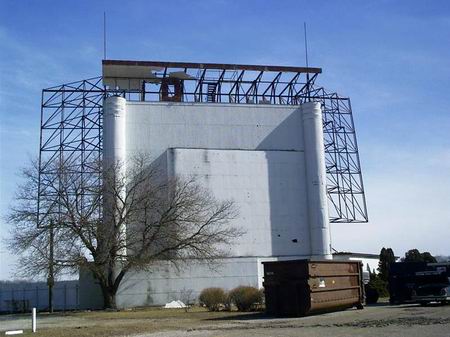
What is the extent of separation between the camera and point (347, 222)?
5603 cm

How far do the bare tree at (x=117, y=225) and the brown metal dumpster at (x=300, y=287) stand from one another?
48.6 feet

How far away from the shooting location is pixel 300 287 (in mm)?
25938

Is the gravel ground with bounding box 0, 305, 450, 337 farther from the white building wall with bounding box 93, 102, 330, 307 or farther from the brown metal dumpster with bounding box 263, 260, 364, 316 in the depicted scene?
the white building wall with bounding box 93, 102, 330, 307

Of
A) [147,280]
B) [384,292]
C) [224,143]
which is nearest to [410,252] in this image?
[384,292]

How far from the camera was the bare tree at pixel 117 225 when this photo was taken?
125 feet

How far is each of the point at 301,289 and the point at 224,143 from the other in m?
25.5

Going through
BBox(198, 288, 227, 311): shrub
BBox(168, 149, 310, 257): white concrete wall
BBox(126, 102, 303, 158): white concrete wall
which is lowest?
BBox(198, 288, 227, 311): shrub

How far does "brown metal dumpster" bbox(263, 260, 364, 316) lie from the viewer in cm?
2586

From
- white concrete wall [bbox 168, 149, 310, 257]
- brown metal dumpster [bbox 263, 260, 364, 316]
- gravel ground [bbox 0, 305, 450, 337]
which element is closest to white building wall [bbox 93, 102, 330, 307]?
white concrete wall [bbox 168, 149, 310, 257]

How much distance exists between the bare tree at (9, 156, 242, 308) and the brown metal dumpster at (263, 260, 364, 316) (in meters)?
14.8

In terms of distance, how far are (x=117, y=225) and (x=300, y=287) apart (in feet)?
56.1

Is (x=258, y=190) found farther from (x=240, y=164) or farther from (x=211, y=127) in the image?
(x=211, y=127)

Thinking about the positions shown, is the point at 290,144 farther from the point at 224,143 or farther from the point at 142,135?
the point at 142,135

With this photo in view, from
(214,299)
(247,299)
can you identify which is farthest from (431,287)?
(214,299)
